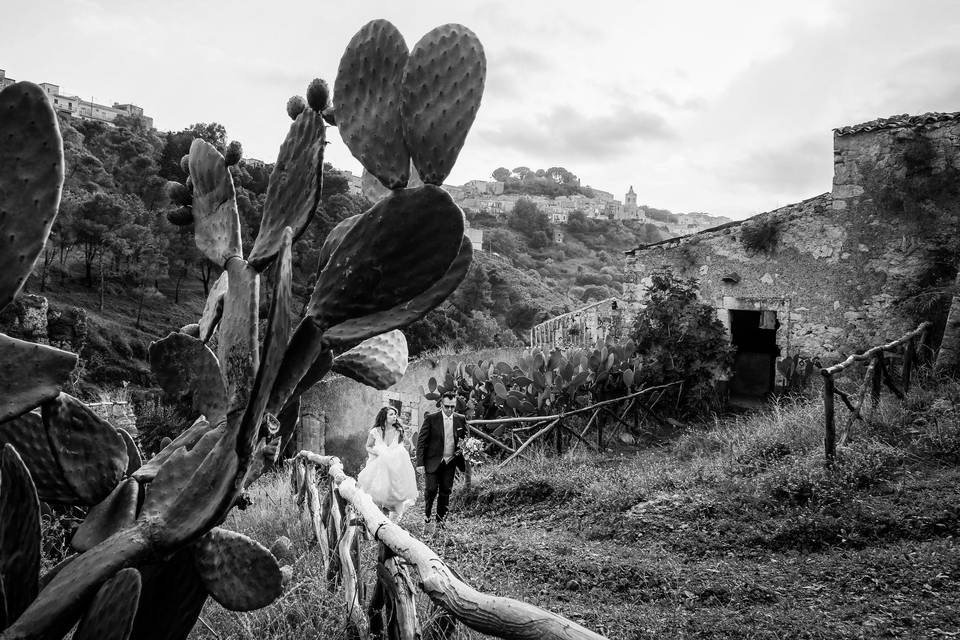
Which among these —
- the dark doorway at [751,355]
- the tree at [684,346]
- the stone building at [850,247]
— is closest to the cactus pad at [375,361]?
the tree at [684,346]

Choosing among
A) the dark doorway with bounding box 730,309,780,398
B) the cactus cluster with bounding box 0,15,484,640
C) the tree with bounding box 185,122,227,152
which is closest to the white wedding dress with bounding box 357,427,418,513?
the cactus cluster with bounding box 0,15,484,640

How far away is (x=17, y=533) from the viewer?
3.46 feet

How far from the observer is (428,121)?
1.43 meters

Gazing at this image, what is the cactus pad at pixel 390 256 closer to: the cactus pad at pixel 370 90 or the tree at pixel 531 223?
the cactus pad at pixel 370 90

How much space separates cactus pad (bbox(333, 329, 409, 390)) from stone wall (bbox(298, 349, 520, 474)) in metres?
8.26

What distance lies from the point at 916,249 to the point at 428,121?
8526mm

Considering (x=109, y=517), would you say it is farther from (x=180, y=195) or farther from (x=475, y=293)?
(x=475, y=293)

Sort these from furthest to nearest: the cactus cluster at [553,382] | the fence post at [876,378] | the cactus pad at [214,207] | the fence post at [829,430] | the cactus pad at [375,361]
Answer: the cactus cluster at [553,382] < the fence post at [876,378] < the fence post at [829,430] < the cactus pad at [375,361] < the cactus pad at [214,207]

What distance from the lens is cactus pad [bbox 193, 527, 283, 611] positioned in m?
1.31

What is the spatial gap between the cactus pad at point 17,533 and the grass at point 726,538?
1.61 m

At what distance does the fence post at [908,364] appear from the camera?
694 cm

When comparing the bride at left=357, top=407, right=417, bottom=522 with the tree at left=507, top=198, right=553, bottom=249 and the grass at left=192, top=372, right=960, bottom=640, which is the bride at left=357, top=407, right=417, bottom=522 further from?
the tree at left=507, top=198, right=553, bottom=249

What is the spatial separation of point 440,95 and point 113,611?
43.4 inches

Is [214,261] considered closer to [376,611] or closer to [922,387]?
[376,611]
